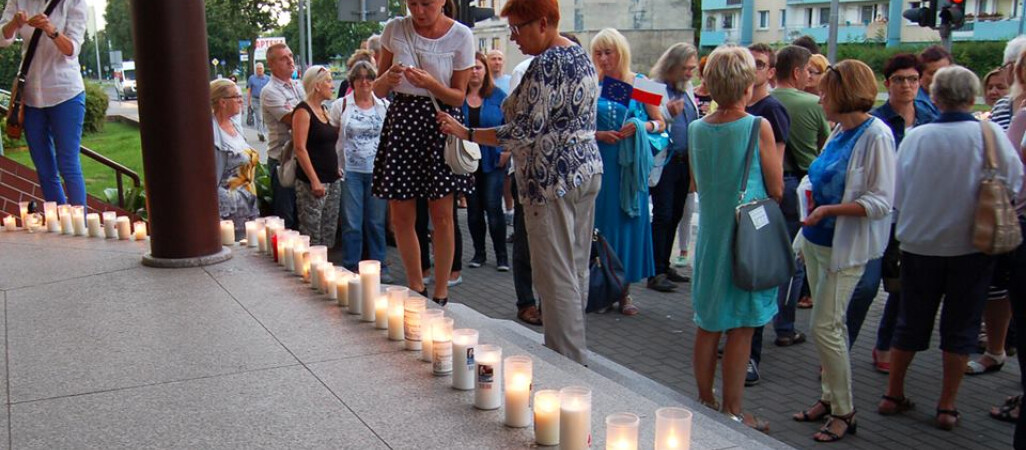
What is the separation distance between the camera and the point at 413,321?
175 inches

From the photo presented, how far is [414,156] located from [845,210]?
8.05 feet

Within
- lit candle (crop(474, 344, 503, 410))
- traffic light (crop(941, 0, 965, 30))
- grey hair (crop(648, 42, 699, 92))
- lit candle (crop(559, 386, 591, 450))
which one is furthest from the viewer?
traffic light (crop(941, 0, 965, 30))

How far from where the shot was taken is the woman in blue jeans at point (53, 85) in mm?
7355

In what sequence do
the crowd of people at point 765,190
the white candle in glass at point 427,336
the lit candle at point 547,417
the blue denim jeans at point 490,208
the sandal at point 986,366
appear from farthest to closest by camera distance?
the blue denim jeans at point 490,208, the sandal at point 986,366, the crowd of people at point 765,190, the white candle in glass at point 427,336, the lit candle at point 547,417

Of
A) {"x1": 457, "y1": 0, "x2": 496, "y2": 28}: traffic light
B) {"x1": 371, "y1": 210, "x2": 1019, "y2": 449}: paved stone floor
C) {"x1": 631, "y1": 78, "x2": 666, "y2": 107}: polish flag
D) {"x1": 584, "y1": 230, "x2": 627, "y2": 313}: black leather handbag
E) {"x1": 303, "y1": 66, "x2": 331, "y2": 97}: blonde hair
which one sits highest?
{"x1": 457, "y1": 0, "x2": 496, "y2": 28}: traffic light

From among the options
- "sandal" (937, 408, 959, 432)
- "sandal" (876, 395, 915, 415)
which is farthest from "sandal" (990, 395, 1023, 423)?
"sandal" (876, 395, 915, 415)

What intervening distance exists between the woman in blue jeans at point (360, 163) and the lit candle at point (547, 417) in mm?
4853

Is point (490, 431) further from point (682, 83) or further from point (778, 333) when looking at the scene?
point (682, 83)

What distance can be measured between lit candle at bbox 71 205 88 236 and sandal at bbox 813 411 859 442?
217 inches

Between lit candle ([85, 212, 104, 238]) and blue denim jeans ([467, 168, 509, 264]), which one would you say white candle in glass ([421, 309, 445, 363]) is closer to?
lit candle ([85, 212, 104, 238])

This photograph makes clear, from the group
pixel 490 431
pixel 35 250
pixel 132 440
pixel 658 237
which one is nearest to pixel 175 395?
pixel 132 440

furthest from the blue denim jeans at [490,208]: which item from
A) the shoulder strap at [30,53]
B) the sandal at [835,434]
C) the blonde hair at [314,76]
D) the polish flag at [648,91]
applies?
the sandal at [835,434]

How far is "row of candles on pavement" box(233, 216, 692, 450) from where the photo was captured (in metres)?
3.10

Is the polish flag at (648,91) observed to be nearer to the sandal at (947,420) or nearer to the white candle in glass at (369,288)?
the white candle in glass at (369,288)
